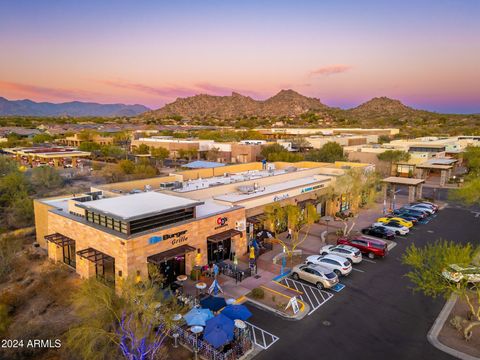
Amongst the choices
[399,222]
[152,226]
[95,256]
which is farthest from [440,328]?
[95,256]

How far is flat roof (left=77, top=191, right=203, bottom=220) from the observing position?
20534mm

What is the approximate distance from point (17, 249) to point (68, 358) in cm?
1841

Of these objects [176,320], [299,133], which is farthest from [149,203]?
[299,133]

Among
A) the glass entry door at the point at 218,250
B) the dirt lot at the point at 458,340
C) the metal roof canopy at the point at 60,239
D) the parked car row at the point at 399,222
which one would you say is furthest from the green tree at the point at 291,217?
the metal roof canopy at the point at 60,239

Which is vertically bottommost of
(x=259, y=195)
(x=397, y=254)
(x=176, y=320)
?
(x=397, y=254)

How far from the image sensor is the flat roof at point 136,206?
20534 mm

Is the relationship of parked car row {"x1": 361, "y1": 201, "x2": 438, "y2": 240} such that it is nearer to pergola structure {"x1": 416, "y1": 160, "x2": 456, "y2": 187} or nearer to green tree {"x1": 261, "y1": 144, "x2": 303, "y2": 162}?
pergola structure {"x1": 416, "y1": 160, "x2": 456, "y2": 187}

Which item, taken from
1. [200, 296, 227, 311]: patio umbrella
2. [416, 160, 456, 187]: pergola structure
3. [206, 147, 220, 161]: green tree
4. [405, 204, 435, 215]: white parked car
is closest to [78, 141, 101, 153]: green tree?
[206, 147, 220, 161]: green tree

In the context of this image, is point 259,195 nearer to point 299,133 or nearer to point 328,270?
point 328,270

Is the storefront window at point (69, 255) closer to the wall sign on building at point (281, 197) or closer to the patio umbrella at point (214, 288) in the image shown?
the patio umbrella at point (214, 288)

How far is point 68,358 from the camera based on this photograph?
14.9 meters

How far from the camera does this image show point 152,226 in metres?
21.5

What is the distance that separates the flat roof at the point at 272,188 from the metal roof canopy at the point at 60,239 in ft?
39.9

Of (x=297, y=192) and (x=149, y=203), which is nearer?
(x=149, y=203)
